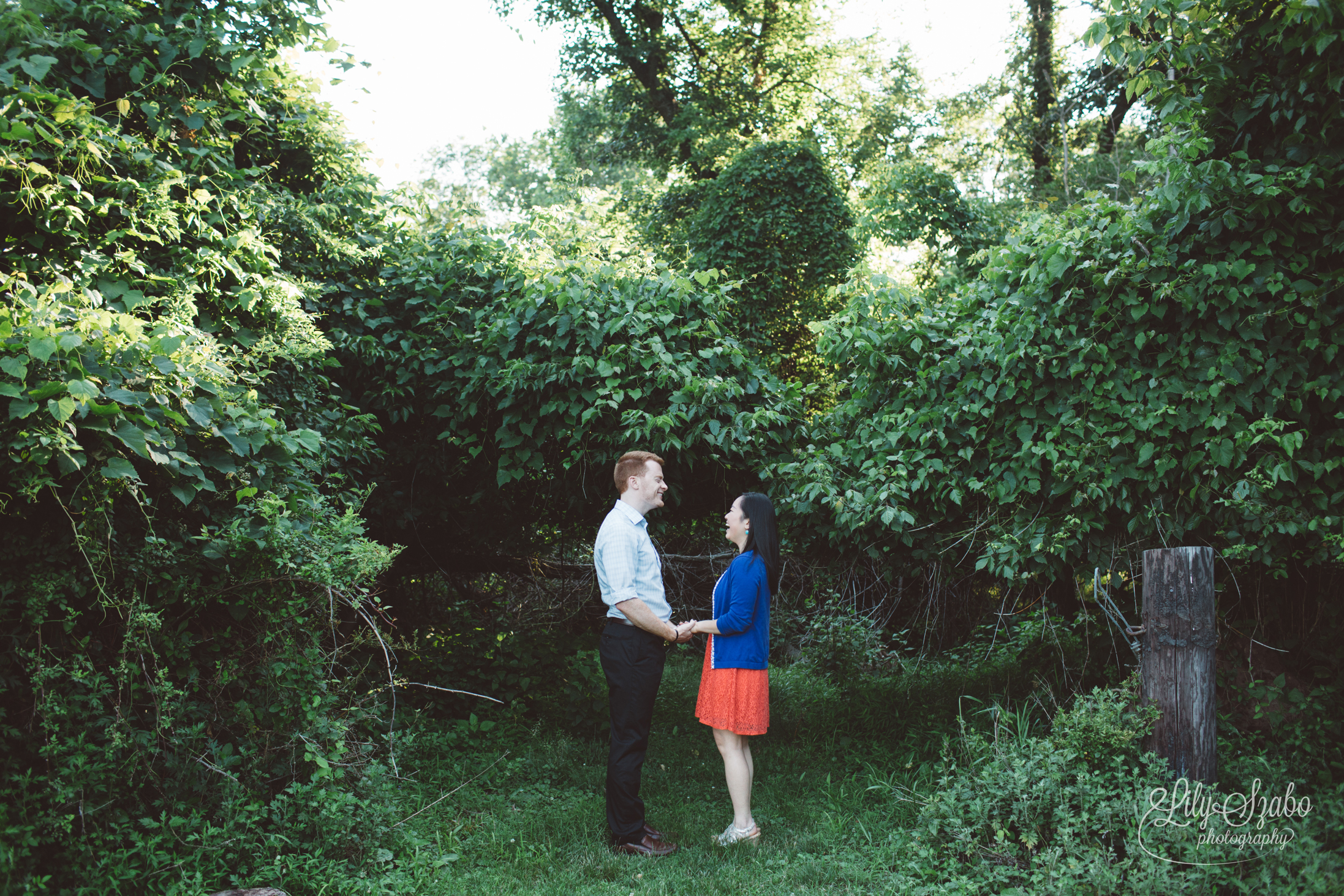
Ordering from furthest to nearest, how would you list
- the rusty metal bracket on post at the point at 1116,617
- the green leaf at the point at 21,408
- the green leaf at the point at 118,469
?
the rusty metal bracket on post at the point at 1116,617 → the green leaf at the point at 118,469 → the green leaf at the point at 21,408

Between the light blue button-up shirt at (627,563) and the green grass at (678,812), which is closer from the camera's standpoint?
the green grass at (678,812)

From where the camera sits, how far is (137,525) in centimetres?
377

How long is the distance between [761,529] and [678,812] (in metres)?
1.94

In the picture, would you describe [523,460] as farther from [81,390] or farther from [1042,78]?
[1042,78]

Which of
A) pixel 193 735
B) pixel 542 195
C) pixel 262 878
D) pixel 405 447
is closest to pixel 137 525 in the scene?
pixel 193 735

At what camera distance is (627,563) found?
4258 mm

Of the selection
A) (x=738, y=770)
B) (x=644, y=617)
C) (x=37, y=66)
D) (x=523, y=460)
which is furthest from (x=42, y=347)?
(x=738, y=770)

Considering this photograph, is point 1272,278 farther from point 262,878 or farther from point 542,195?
point 542,195

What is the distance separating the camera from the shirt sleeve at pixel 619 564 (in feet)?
13.9

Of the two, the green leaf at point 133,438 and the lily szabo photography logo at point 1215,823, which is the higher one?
the green leaf at point 133,438

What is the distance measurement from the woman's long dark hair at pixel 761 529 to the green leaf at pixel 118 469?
2.85 m

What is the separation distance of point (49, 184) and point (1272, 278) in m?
6.42

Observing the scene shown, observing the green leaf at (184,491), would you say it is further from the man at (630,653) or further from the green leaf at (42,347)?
the man at (630,653)

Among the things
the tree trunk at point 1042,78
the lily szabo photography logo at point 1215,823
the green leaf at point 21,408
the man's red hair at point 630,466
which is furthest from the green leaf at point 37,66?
the tree trunk at point 1042,78
